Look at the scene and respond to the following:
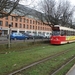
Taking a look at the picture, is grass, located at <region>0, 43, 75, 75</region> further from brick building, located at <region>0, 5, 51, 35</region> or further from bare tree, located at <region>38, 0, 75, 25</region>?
brick building, located at <region>0, 5, 51, 35</region>

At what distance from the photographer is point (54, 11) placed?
159 ft

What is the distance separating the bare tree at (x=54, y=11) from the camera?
4707cm

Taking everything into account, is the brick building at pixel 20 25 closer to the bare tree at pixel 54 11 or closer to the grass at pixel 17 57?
the bare tree at pixel 54 11

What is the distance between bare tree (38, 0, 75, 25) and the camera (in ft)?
154

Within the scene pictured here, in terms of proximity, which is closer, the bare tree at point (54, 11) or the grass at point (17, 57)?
the grass at point (17, 57)

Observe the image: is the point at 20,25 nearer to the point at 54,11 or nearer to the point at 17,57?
the point at 54,11

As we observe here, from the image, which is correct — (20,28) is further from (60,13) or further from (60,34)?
(60,34)

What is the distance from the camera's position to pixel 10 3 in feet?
68.1

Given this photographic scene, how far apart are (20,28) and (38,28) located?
822 inches

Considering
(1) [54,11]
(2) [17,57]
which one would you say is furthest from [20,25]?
(2) [17,57]

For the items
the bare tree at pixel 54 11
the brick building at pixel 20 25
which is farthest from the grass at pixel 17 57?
the brick building at pixel 20 25

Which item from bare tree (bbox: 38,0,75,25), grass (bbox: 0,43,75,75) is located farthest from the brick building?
grass (bbox: 0,43,75,75)

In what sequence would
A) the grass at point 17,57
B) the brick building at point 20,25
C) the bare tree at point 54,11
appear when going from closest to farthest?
the grass at point 17,57
the bare tree at point 54,11
the brick building at point 20,25

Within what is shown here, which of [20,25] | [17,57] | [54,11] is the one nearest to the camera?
[17,57]
